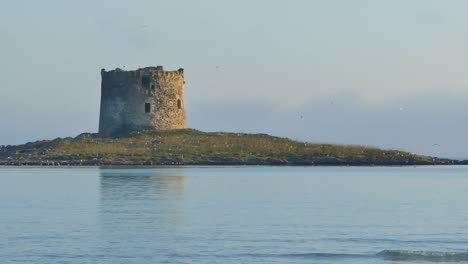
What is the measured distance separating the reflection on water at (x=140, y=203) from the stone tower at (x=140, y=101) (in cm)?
1917

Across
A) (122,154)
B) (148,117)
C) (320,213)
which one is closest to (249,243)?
(320,213)

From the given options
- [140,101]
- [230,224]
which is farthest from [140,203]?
[140,101]

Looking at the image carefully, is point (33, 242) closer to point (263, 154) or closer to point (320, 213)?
point (320, 213)

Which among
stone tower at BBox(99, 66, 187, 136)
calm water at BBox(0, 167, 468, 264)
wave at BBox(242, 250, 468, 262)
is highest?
stone tower at BBox(99, 66, 187, 136)

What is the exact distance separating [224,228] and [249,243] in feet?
9.86

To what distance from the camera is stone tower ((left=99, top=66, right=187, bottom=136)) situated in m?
73.0

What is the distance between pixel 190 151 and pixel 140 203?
113 feet

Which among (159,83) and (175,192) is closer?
(175,192)

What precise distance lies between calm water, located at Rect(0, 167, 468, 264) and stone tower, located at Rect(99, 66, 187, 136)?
1104 inches

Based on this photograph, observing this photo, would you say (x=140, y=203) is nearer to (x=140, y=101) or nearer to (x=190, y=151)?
(x=190, y=151)

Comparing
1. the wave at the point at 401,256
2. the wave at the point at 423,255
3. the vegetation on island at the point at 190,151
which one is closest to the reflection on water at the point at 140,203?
the wave at the point at 401,256

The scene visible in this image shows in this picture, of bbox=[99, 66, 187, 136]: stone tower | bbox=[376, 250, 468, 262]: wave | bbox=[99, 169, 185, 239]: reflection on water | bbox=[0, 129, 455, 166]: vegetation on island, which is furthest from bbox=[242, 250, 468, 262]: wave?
bbox=[99, 66, 187, 136]: stone tower

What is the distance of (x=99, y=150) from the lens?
6894 centimetres

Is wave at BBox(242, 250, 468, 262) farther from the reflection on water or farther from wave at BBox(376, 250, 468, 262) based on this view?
the reflection on water
